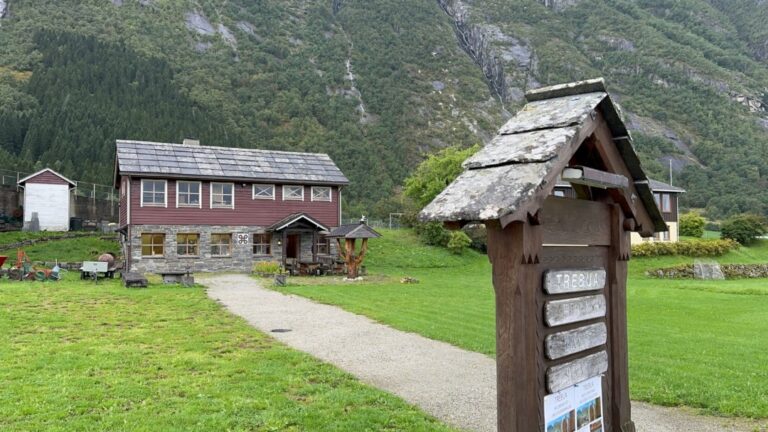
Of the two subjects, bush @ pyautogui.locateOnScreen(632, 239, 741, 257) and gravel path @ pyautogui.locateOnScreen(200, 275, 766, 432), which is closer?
gravel path @ pyautogui.locateOnScreen(200, 275, 766, 432)

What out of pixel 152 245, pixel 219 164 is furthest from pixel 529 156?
pixel 219 164

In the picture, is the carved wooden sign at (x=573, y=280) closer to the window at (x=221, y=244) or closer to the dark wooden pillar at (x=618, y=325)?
the dark wooden pillar at (x=618, y=325)

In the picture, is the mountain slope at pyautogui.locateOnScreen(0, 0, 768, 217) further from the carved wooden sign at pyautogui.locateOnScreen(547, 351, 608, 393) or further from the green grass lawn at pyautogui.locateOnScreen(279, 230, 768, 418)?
the carved wooden sign at pyautogui.locateOnScreen(547, 351, 608, 393)

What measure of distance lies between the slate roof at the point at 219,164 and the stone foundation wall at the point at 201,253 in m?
2.80

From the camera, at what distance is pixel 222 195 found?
3225 centimetres

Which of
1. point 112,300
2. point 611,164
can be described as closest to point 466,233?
point 112,300

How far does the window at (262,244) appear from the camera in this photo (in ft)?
109

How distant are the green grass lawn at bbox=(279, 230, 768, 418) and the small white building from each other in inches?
915

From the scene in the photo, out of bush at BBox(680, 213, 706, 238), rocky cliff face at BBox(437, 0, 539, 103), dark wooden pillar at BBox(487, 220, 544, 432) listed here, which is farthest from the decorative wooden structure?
rocky cliff face at BBox(437, 0, 539, 103)

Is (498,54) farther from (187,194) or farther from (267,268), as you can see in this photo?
(267,268)

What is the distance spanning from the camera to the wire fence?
44.1m

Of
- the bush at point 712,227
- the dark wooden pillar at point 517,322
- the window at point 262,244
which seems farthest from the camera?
the bush at point 712,227

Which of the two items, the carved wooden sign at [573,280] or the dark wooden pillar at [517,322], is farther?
the carved wooden sign at [573,280]

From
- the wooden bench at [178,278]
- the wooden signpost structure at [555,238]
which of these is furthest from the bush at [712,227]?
the wooden signpost structure at [555,238]
